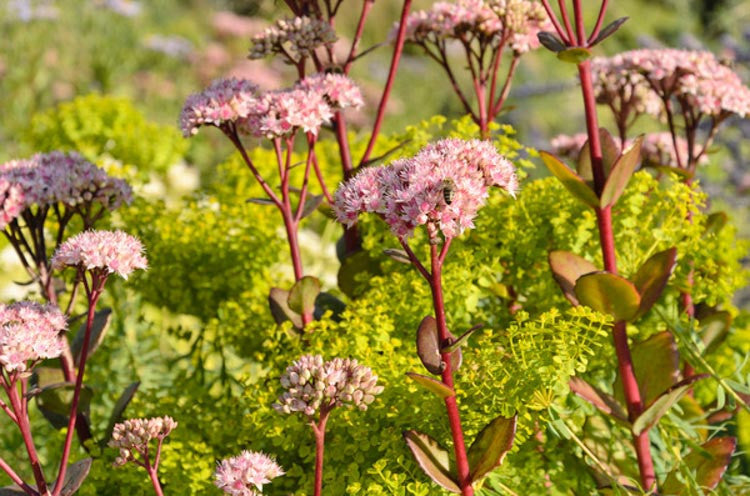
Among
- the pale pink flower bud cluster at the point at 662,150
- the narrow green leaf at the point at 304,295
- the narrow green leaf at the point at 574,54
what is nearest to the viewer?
the narrow green leaf at the point at 574,54

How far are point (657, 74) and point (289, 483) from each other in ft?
3.03

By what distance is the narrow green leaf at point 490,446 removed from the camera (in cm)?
119

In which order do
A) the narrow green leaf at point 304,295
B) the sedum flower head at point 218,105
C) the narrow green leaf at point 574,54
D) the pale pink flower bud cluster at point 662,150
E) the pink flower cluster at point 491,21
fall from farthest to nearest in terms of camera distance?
the pale pink flower bud cluster at point 662,150 < the pink flower cluster at point 491,21 < the narrow green leaf at point 304,295 < the sedum flower head at point 218,105 < the narrow green leaf at point 574,54

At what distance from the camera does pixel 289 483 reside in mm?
1426

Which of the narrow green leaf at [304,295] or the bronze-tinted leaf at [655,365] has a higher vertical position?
the narrow green leaf at [304,295]

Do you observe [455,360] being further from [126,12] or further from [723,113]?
[126,12]

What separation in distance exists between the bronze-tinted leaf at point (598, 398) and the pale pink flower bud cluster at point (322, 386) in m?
0.40

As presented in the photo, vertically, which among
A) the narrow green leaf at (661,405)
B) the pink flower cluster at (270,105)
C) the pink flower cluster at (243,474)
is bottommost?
the pink flower cluster at (243,474)

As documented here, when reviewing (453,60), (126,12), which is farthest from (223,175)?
(453,60)

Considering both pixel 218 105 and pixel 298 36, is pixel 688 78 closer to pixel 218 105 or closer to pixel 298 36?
pixel 298 36

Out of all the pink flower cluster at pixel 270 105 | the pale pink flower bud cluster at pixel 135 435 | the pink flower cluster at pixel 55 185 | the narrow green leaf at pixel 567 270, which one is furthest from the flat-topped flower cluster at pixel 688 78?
the pale pink flower bud cluster at pixel 135 435

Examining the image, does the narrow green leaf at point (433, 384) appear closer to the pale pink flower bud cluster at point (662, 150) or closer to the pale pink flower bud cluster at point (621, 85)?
the pale pink flower bud cluster at point (621, 85)

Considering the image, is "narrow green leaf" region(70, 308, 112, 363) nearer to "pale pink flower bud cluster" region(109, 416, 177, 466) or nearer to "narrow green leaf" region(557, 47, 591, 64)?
"pale pink flower bud cluster" region(109, 416, 177, 466)

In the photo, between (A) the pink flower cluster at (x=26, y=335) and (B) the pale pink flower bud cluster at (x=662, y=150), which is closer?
(A) the pink flower cluster at (x=26, y=335)
